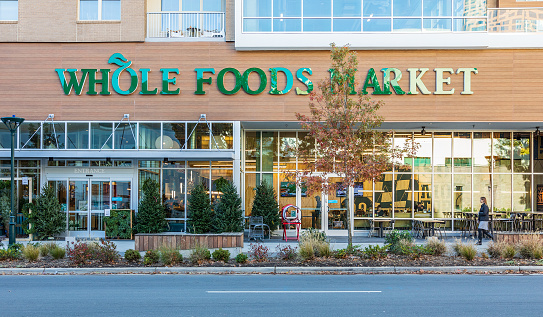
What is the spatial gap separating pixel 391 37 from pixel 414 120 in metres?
3.34

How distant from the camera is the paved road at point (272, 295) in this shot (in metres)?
8.05

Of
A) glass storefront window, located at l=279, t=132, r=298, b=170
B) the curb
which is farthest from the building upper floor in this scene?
the curb

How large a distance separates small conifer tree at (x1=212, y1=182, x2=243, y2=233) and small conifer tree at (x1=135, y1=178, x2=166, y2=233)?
6.89 feet

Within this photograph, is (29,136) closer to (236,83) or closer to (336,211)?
(236,83)

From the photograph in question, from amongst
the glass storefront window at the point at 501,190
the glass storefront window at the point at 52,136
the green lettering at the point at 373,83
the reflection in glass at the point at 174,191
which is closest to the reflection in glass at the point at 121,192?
the reflection in glass at the point at 174,191

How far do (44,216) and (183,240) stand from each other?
6.31 metres

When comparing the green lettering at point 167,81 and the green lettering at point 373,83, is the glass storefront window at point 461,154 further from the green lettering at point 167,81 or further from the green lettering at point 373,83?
the green lettering at point 167,81

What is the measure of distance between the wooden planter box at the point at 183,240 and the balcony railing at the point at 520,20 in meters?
13.1

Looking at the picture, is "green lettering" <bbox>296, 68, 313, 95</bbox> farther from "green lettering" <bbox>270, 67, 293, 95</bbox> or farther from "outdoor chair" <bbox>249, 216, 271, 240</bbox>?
"outdoor chair" <bbox>249, 216, 271, 240</bbox>

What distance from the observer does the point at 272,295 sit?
30.8 feet

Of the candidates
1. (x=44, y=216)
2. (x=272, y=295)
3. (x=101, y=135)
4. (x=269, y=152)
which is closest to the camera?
(x=272, y=295)

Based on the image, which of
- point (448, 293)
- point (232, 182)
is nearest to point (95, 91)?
point (232, 182)

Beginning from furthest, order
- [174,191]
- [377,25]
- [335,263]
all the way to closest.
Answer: [174,191] < [377,25] < [335,263]

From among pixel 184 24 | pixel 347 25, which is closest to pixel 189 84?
pixel 184 24
